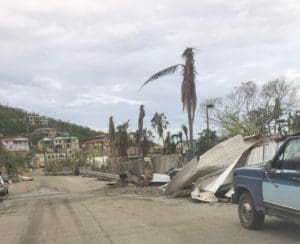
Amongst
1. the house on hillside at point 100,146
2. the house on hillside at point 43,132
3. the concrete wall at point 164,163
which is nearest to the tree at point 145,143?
the concrete wall at point 164,163

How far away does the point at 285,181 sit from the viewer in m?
9.17

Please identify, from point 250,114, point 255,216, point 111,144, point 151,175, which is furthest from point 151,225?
point 111,144

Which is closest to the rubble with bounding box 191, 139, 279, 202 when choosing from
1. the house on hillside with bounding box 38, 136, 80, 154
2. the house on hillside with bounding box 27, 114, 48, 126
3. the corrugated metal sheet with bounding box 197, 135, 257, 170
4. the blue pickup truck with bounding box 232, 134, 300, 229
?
the corrugated metal sheet with bounding box 197, 135, 257, 170

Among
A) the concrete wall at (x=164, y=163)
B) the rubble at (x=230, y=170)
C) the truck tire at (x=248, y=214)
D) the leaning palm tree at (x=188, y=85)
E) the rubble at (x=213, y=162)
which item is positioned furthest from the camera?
the concrete wall at (x=164, y=163)

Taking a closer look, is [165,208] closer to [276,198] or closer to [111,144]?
[276,198]

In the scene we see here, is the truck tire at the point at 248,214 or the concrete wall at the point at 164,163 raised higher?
the concrete wall at the point at 164,163

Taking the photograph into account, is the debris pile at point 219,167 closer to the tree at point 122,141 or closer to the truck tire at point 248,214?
the truck tire at point 248,214

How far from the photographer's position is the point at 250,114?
4844cm

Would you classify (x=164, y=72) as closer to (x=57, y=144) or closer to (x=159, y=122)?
(x=159, y=122)

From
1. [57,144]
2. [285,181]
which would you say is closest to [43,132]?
[57,144]

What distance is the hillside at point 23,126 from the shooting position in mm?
145750

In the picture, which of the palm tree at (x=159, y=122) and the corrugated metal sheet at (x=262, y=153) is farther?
the palm tree at (x=159, y=122)

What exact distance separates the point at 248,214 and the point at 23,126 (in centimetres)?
15041

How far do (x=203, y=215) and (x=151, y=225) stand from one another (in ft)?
7.03
